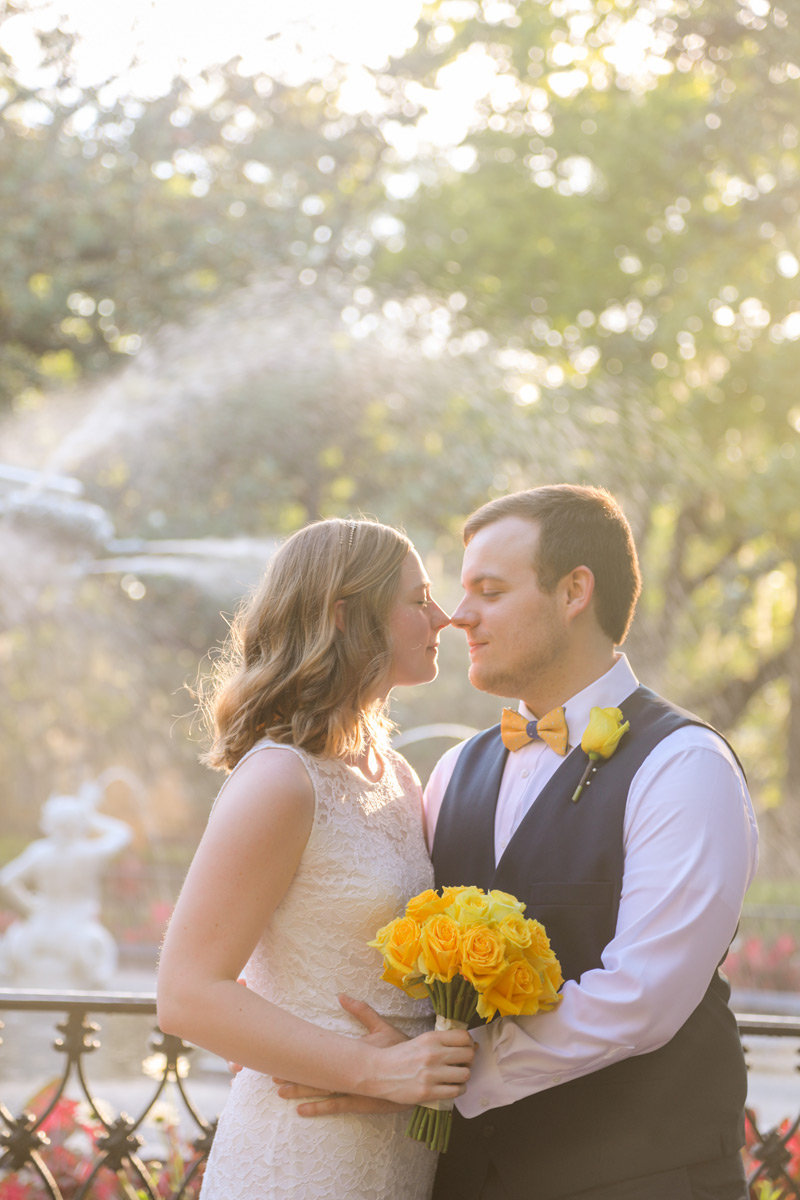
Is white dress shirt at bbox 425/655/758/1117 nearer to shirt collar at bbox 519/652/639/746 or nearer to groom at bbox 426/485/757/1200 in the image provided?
groom at bbox 426/485/757/1200

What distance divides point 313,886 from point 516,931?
1.66ft

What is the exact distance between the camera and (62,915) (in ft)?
33.7

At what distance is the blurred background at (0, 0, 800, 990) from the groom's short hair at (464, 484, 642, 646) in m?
10.5

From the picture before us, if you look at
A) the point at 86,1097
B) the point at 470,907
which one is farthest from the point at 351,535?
the point at 86,1097

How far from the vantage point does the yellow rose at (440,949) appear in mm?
2080

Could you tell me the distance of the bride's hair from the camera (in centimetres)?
252

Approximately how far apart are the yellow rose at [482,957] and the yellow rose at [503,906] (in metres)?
0.06

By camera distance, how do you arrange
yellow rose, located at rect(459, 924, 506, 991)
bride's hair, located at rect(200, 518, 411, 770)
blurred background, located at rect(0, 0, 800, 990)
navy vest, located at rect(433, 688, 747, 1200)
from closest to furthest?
1. yellow rose, located at rect(459, 924, 506, 991)
2. navy vest, located at rect(433, 688, 747, 1200)
3. bride's hair, located at rect(200, 518, 411, 770)
4. blurred background, located at rect(0, 0, 800, 990)

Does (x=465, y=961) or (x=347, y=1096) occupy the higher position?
(x=465, y=961)

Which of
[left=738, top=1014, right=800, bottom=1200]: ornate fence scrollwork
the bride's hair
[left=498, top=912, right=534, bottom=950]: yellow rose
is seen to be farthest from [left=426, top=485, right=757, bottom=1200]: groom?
[left=738, top=1014, right=800, bottom=1200]: ornate fence scrollwork

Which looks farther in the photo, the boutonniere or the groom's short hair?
the groom's short hair

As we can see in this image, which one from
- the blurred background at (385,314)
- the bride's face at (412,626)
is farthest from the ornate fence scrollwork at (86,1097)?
the blurred background at (385,314)

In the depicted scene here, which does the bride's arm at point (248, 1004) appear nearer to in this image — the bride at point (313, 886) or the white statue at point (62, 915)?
the bride at point (313, 886)

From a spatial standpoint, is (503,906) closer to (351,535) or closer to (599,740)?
(599,740)
